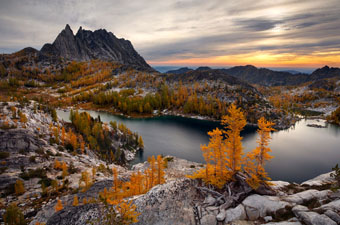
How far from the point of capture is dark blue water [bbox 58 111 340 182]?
219 ft

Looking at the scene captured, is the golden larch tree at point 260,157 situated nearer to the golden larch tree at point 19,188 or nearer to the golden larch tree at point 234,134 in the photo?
the golden larch tree at point 234,134

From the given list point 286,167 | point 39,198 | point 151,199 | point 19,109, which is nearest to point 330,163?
point 286,167

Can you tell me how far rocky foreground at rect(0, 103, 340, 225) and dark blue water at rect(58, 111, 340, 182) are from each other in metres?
35.3

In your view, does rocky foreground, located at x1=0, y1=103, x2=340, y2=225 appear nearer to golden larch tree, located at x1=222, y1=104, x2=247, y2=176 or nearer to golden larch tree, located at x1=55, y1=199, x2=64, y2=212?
golden larch tree, located at x1=55, y1=199, x2=64, y2=212

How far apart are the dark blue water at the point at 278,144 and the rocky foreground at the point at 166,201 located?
35324 millimetres

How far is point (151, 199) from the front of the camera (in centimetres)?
2547

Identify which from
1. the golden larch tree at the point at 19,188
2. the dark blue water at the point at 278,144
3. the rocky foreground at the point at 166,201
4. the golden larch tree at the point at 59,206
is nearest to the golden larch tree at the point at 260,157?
the rocky foreground at the point at 166,201

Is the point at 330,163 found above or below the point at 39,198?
below

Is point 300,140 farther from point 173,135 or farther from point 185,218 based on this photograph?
point 185,218

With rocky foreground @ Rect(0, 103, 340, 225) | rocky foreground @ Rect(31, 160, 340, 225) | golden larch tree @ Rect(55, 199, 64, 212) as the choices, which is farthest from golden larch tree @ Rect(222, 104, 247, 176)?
golden larch tree @ Rect(55, 199, 64, 212)

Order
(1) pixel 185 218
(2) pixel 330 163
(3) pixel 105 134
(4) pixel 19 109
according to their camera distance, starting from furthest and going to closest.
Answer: (3) pixel 105 134, (2) pixel 330 163, (4) pixel 19 109, (1) pixel 185 218

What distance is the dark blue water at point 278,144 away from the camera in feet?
219

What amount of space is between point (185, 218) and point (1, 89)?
26680 centimetres

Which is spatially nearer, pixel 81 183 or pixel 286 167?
pixel 81 183
